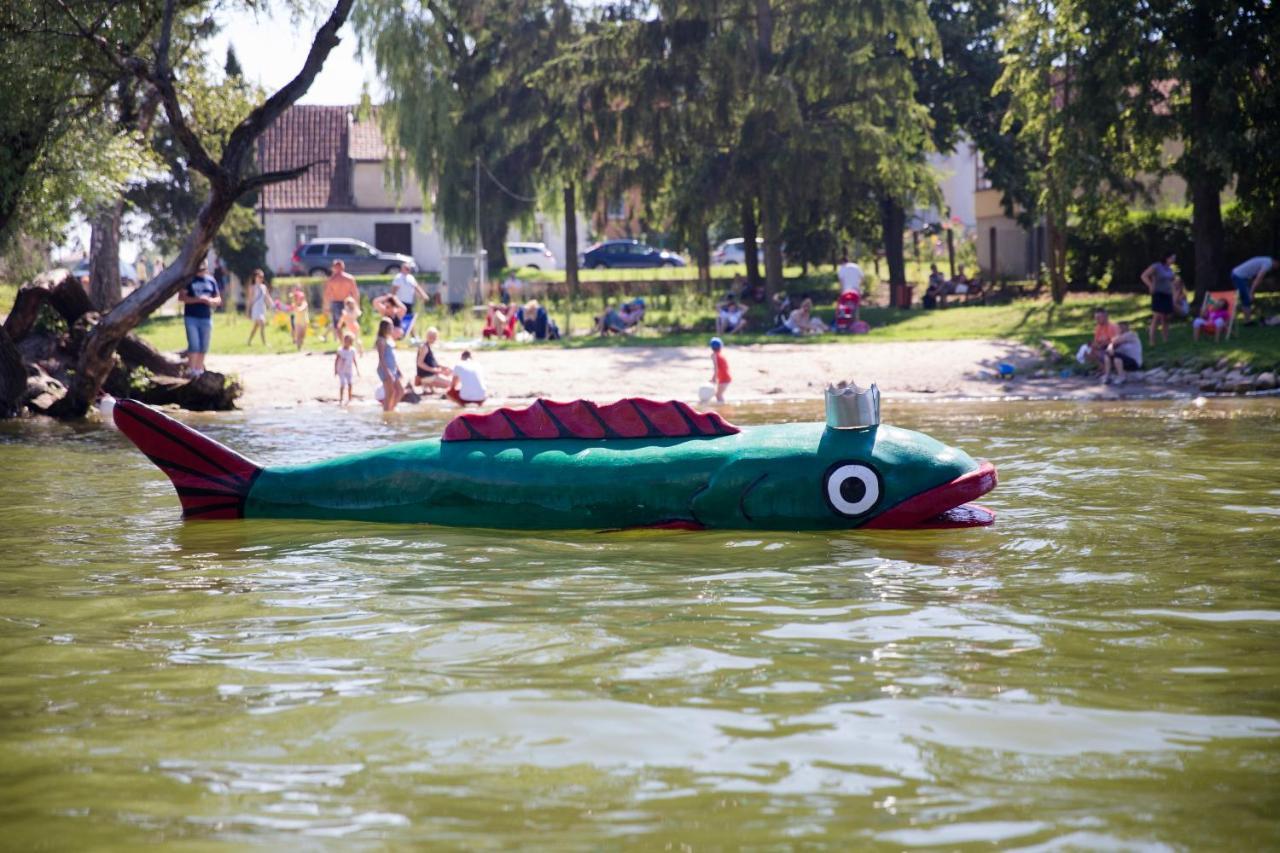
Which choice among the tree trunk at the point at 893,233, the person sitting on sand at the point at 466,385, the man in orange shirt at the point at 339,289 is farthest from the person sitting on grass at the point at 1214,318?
the man in orange shirt at the point at 339,289

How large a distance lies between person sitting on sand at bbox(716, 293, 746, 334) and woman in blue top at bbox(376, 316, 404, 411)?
38.0ft

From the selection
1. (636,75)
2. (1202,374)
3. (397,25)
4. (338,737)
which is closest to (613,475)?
(338,737)

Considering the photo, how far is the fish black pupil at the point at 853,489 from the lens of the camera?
923 centimetres

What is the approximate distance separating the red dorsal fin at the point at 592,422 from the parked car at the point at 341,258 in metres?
44.5

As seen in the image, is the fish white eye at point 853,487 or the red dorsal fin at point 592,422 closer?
the fish white eye at point 853,487

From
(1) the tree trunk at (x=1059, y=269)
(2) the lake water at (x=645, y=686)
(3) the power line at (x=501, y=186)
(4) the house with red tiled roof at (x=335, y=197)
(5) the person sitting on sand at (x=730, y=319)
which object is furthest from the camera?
(4) the house with red tiled roof at (x=335, y=197)

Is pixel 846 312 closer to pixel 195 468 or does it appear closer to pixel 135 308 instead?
pixel 135 308

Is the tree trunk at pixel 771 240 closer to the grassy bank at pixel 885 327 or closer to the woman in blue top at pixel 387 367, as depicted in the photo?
the grassy bank at pixel 885 327

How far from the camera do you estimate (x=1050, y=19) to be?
2778 cm

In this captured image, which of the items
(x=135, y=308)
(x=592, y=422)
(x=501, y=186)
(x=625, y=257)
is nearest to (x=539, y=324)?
(x=501, y=186)

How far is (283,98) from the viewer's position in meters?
19.2

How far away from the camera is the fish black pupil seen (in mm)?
9234

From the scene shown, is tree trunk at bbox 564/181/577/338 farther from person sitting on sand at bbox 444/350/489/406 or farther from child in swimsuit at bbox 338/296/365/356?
person sitting on sand at bbox 444/350/489/406

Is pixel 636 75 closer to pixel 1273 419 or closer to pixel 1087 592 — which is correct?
pixel 1273 419
